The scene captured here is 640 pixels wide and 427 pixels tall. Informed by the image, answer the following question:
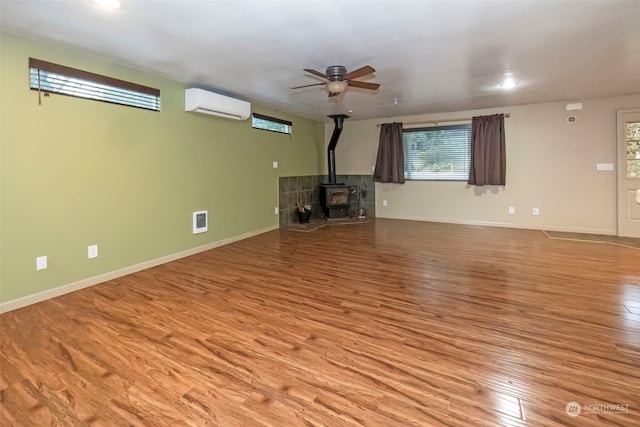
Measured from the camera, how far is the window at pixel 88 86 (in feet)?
9.44

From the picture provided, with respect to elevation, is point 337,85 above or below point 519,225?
above

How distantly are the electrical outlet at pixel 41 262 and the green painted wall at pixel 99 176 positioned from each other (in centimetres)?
4

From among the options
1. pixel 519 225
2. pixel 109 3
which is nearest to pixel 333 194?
pixel 519 225

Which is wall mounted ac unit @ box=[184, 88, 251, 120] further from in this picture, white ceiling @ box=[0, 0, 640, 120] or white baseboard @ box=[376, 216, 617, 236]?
white baseboard @ box=[376, 216, 617, 236]

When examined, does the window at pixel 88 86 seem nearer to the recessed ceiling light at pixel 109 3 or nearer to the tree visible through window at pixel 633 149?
the recessed ceiling light at pixel 109 3

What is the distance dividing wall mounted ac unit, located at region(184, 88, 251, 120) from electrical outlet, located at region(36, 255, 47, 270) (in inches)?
90.4

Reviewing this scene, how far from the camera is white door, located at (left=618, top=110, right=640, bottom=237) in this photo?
5.14 meters

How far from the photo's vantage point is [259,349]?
6.93 ft

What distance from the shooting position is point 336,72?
348cm

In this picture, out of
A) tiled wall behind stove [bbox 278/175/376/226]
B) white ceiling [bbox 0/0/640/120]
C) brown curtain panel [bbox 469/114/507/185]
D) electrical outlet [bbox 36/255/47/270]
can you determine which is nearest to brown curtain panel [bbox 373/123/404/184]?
tiled wall behind stove [bbox 278/175/376/226]

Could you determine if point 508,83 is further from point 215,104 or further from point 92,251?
point 92,251

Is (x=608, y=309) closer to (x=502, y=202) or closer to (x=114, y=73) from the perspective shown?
(x=502, y=202)

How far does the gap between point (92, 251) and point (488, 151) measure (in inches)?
247

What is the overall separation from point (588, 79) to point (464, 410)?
15.2 feet
